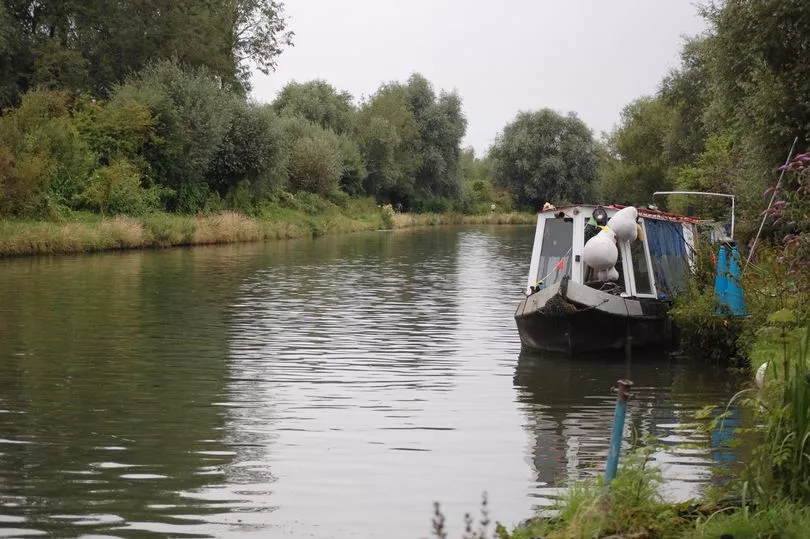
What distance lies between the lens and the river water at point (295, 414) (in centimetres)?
769

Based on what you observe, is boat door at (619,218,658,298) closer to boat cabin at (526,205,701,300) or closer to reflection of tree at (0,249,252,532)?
boat cabin at (526,205,701,300)

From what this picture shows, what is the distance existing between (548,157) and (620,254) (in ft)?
246

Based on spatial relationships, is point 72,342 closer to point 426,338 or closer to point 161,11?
point 426,338

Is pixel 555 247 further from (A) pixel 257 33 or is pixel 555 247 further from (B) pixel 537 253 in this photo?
(A) pixel 257 33

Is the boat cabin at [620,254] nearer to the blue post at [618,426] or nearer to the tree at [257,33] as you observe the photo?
the blue post at [618,426]

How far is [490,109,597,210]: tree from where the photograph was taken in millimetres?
89812

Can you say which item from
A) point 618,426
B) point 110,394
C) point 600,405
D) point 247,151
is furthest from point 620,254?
point 247,151

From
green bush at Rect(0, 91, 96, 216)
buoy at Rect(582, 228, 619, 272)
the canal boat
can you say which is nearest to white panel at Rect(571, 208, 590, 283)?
the canal boat

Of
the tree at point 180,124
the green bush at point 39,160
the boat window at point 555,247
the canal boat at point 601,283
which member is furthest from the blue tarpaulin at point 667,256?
the tree at point 180,124

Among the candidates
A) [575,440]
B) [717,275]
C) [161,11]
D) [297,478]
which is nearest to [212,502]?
[297,478]

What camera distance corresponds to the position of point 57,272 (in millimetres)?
28406

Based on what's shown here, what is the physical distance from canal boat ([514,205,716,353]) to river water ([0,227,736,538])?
496mm

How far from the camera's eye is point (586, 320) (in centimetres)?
1530

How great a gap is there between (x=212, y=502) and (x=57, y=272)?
22193mm
